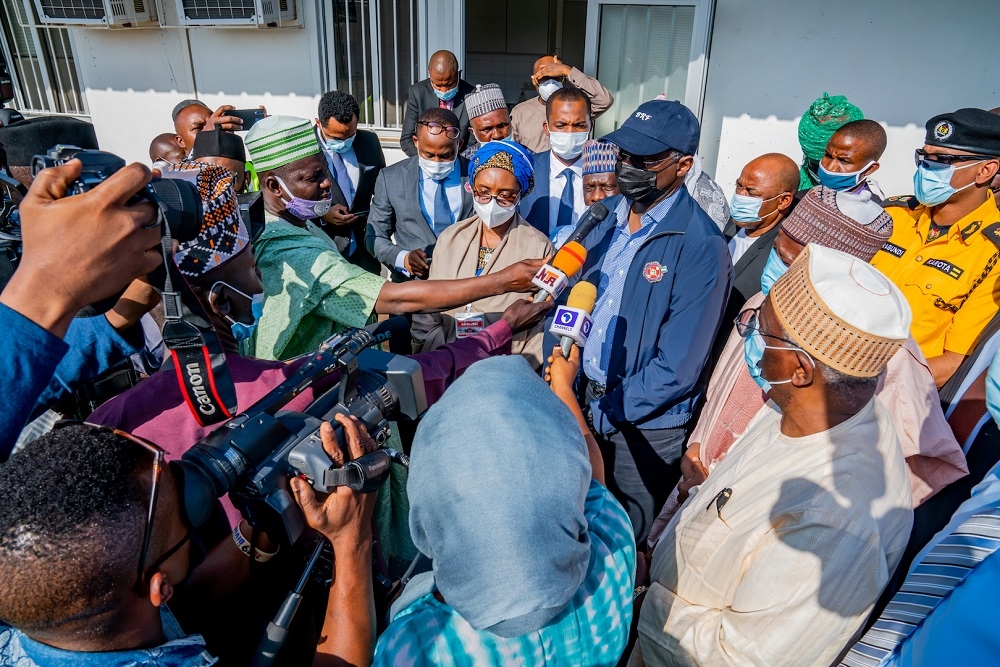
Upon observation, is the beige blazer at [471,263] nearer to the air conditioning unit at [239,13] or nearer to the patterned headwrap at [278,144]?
the patterned headwrap at [278,144]

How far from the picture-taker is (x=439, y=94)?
5.79m

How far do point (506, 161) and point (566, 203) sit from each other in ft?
3.91

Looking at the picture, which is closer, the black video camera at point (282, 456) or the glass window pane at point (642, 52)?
the black video camera at point (282, 456)

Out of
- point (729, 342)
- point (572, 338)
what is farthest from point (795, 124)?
point (572, 338)

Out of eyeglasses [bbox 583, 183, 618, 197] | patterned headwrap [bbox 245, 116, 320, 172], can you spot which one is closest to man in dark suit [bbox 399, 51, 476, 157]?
eyeglasses [bbox 583, 183, 618, 197]

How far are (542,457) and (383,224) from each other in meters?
3.44

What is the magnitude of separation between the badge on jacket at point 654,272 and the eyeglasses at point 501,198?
93 cm

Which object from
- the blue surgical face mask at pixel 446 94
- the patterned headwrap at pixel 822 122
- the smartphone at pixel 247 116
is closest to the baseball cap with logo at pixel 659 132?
the patterned headwrap at pixel 822 122

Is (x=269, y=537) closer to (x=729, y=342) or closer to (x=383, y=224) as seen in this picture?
(x=729, y=342)

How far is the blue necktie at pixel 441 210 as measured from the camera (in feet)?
14.0

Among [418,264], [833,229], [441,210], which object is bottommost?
[418,264]

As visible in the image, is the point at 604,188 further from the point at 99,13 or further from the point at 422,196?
the point at 99,13

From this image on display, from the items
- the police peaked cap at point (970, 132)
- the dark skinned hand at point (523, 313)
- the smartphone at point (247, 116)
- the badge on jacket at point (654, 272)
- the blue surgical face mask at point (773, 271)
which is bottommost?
the dark skinned hand at point (523, 313)

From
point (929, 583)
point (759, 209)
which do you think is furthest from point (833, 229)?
point (929, 583)
